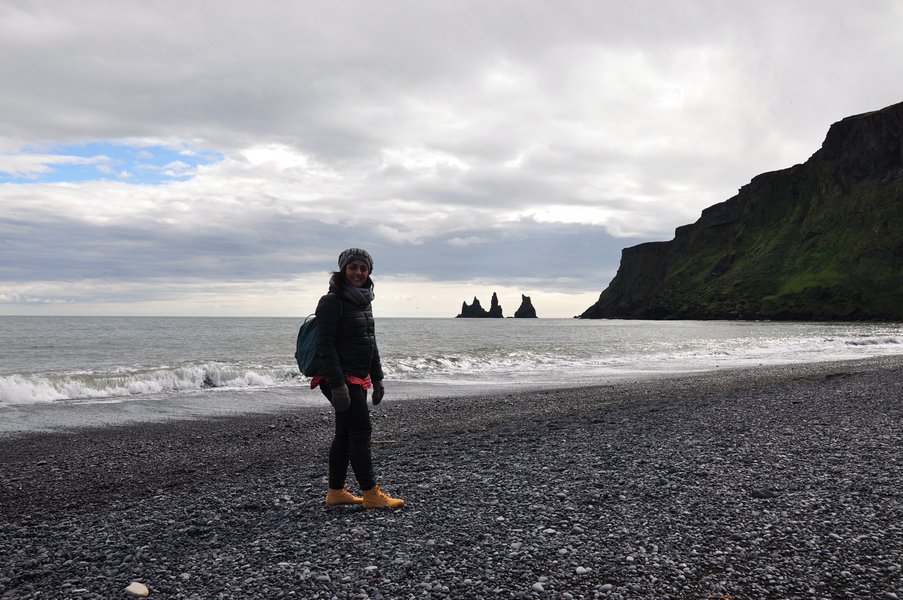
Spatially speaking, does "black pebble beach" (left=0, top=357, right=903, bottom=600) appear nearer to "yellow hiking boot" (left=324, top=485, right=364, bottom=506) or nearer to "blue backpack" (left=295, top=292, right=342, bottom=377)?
"yellow hiking boot" (left=324, top=485, right=364, bottom=506)

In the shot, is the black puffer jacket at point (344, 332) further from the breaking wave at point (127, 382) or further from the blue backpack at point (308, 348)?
the breaking wave at point (127, 382)

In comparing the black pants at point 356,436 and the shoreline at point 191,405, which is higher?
the black pants at point 356,436

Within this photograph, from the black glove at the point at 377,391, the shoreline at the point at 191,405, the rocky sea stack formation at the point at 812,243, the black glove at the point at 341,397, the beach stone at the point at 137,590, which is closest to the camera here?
the beach stone at the point at 137,590

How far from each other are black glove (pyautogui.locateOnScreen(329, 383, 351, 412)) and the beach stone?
2.34 meters

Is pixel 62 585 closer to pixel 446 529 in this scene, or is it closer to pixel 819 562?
pixel 446 529

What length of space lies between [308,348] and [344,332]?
436 millimetres

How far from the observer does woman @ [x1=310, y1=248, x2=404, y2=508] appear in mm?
6672

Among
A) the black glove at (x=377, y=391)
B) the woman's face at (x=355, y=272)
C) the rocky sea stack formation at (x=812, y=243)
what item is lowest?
the black glove at (x=377, y=391)

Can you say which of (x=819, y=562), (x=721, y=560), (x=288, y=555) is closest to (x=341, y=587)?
(x=288, y=555)

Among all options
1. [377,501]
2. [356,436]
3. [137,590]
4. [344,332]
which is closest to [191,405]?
[356,436]

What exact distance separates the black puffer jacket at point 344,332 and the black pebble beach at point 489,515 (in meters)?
1.63

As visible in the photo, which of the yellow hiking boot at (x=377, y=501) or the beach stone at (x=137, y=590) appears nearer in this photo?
the beach stone at (x=137, y=590)

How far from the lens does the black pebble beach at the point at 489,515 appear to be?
15.9ft

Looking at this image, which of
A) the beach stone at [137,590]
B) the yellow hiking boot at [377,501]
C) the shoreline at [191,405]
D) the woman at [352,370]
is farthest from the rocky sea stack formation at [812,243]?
the beach stone at [137,590]
